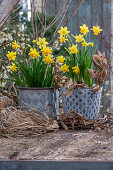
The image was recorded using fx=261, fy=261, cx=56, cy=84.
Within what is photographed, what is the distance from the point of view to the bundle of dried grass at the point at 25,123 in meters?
1.54

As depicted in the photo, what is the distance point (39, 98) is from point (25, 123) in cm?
24

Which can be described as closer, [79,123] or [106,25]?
[79,123]

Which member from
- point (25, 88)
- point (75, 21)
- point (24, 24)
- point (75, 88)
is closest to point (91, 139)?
point (75, 88)

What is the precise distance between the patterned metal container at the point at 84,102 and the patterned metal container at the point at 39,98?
11 centimetres

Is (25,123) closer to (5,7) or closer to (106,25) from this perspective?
(5,7)

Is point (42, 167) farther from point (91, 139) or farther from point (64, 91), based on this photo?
point (64, 91)

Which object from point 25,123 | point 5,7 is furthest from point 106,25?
point 25,123

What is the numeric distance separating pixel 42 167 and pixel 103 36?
3.43m

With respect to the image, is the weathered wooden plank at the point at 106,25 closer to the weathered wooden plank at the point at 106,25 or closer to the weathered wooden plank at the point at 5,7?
the weathered wooden plank at the point at 106,25

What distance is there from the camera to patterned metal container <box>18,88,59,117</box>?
1.74m

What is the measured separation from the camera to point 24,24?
3.89 metres

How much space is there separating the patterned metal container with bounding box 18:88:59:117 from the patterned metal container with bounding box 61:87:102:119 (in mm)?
110

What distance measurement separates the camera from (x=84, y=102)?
5.48ft

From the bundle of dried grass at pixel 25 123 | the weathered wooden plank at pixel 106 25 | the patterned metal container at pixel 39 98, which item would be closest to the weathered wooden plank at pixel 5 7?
the patterned metal container at pixel 39 98
